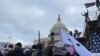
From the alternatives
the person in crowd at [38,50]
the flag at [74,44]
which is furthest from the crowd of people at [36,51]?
the flag at [74,44]

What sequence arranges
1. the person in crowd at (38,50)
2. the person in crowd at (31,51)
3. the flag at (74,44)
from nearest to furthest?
the flag at (74,44), the person in crowd at (38,50), the person in crowd at (31,51)

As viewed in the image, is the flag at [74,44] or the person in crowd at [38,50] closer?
the flag at [74,44]

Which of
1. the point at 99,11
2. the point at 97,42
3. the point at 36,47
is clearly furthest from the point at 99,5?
the point at 36,47

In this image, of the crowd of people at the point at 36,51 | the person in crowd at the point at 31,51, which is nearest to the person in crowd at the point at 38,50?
the crowd of people at the point at 36,51

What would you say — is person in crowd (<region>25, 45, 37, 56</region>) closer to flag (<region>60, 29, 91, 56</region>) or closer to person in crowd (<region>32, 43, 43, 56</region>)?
person in crowd (<region>32, 43, 43, 56</region>)

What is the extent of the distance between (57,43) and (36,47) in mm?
1972

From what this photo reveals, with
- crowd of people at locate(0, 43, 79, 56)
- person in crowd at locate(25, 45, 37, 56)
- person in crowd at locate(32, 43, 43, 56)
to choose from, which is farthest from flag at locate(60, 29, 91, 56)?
person in crowd at locate(25, 45, 37, 56)

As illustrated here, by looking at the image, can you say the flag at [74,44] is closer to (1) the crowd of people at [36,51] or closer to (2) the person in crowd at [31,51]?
(1) the crowd of people at [36,51]

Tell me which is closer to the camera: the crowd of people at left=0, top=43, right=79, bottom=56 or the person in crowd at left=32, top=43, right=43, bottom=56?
the crowd of people at left=0, top=43, right=79, bottom=56

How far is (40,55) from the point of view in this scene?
12.5 meters

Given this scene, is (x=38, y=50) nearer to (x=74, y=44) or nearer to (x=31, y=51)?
(x=31, y=51)

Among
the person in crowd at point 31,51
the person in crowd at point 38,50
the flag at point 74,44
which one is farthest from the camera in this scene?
the person in crowd at point 31,51

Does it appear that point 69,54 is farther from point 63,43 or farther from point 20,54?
point 20,54

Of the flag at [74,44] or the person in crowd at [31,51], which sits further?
the person in crowd at [31,51]
